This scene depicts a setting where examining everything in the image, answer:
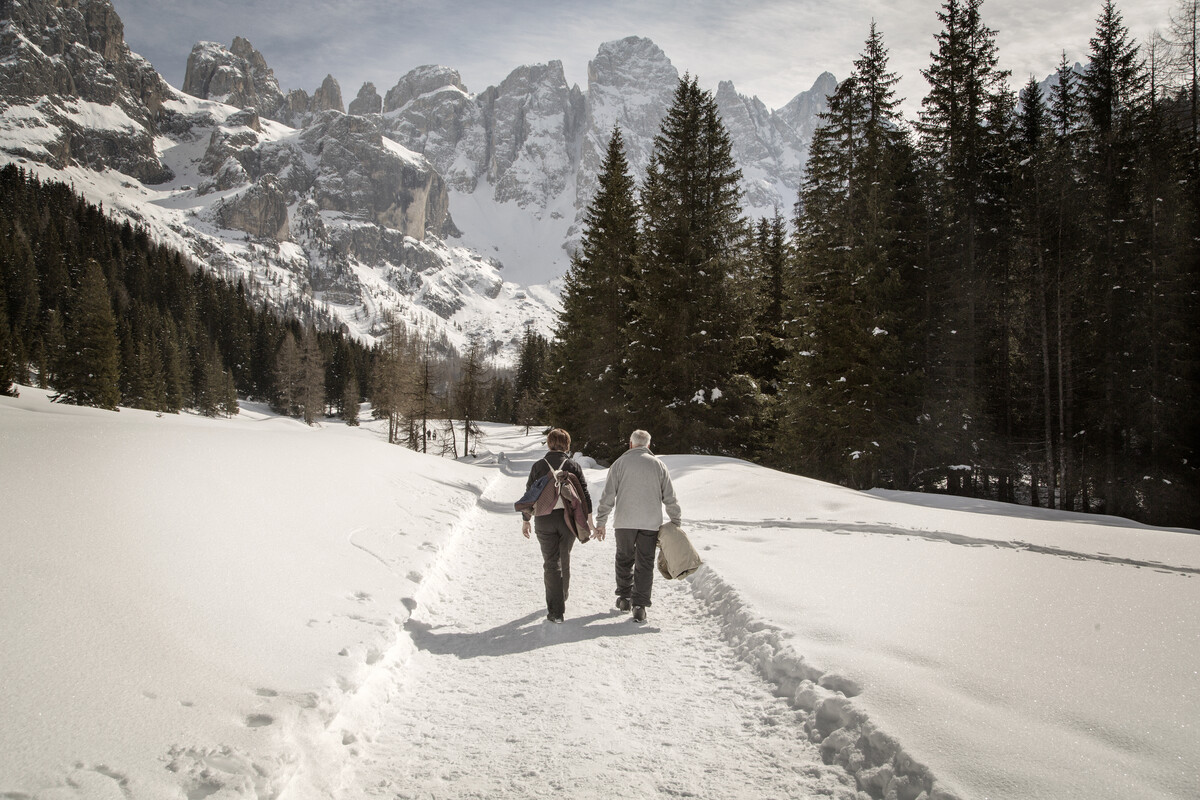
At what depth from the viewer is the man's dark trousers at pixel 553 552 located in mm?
6227

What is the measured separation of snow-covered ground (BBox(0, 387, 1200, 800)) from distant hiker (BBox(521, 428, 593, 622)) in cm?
32

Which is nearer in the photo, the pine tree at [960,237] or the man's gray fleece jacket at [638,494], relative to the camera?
the man's gray fleece jacket at [638,494]

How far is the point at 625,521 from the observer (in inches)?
254

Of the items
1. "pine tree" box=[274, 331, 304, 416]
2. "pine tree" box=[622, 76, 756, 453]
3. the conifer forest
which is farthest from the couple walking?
"pine tree" box=[274, 331, 304, 416]

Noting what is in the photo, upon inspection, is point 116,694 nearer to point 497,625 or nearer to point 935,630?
point 497,625

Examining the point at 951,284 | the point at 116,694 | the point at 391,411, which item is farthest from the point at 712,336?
the point at 391,411

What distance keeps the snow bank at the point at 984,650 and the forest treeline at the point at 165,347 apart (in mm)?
32910

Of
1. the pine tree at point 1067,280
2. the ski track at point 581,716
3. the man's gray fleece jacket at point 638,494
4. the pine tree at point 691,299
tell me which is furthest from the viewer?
the pine tree at point 691,299

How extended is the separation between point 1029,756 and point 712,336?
17.6 metres

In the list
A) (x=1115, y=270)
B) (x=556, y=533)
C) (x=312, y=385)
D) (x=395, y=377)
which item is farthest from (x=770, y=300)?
(x=312, y=385)

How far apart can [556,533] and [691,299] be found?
49.7 ft

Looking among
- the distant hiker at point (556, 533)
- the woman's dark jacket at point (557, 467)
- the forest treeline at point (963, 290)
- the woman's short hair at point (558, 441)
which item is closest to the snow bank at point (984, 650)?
the distant hiker at point (556, 533)

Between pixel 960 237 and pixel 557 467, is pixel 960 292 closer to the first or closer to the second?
pixel 960 237

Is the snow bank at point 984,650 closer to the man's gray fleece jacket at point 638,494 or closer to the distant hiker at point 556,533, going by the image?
the man's gray fleece jacket at point 638,494
